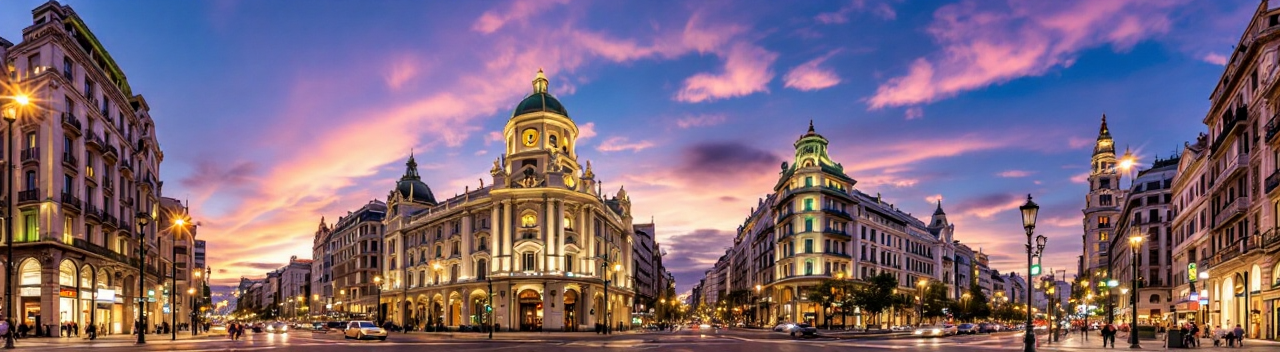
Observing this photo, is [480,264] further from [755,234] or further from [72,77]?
[755,234]

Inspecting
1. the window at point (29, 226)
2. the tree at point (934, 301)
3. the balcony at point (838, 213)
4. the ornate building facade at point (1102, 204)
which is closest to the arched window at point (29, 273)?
the window at point (29, 226)

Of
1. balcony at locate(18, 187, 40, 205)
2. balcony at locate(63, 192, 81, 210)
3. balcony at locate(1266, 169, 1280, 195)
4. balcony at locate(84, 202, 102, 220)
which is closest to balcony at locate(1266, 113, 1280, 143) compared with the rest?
balcony at locate(1266, 169, 1280, 195)

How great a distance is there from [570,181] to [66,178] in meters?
43.1

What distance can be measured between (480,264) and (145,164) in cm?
3138

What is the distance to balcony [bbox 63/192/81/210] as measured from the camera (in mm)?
49991

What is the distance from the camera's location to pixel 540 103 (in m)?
86.2

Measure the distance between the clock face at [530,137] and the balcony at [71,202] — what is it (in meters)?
41.2

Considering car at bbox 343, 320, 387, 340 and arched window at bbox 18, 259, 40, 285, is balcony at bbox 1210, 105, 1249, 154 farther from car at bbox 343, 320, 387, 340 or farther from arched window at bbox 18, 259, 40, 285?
arched window at bbox 18, 259, 40, 285

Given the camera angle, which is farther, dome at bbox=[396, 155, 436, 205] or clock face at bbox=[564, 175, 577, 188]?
dome at bbox=[396, 155, 436, 205]

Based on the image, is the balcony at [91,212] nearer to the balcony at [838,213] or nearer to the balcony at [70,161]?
the balcony at [70,161]

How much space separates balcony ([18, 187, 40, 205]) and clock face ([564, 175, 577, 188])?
4357 cm

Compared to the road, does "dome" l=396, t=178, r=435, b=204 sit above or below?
above

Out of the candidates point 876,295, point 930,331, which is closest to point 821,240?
point 876,295

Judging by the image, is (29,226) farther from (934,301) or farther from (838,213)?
(934,301)
